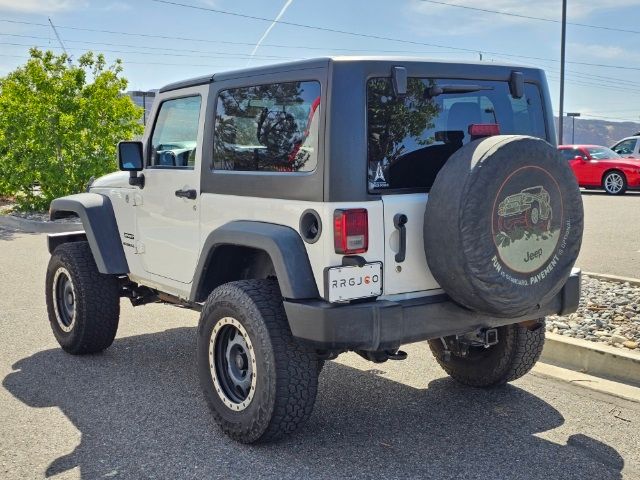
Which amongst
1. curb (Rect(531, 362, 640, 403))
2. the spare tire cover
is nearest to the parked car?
curb (Rect(531, 362, 640, 403))

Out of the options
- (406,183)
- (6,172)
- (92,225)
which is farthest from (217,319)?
(6,172)

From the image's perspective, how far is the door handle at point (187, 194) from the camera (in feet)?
15.0

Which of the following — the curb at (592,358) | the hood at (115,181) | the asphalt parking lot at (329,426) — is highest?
the hood at (115,181)

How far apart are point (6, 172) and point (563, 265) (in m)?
14.4

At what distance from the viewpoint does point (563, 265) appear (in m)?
3.84

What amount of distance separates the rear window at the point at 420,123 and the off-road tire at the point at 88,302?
9.07ft

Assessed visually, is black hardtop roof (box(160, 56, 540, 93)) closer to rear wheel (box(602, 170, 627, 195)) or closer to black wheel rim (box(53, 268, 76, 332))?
black wheel rim (box(53, 268, 76, 332))

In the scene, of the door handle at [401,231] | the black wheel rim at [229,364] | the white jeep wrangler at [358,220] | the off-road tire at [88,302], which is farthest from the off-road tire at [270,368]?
the off-road tire at [88,302]

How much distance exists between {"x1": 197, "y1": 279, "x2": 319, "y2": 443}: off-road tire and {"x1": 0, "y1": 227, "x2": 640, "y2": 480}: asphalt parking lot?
0.16m

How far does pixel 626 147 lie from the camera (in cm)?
2166

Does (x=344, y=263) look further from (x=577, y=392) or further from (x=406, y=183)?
(x=577, y=392)

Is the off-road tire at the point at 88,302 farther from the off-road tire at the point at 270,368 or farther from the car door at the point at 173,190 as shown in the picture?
the off-road tire at the point at 270,368

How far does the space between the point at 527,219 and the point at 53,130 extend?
14.0 metres

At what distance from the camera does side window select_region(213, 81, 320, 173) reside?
12.5ft
